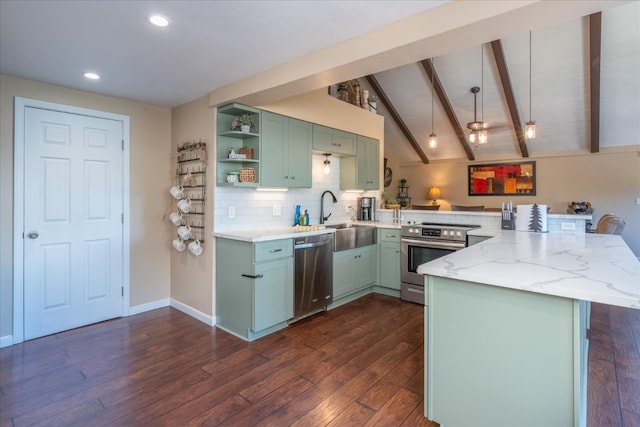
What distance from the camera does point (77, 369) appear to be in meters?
2.51

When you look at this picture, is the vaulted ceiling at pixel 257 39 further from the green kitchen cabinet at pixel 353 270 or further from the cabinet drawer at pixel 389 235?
the cabinet drawer at pixel 389 235

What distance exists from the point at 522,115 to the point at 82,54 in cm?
699

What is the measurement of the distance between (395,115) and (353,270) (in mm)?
4565

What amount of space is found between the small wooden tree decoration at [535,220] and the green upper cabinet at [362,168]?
83.5 inches

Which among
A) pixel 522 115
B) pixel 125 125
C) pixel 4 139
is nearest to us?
pixel 4 139

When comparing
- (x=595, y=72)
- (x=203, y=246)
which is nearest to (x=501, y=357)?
(x=203, y=246)

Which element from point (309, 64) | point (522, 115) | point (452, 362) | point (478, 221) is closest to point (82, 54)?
point (309, 64)

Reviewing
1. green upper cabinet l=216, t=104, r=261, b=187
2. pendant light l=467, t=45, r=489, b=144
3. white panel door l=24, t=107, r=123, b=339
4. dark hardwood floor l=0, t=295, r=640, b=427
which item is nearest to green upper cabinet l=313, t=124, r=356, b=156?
green upper cabinet l=216, t=104, r=261, b=187

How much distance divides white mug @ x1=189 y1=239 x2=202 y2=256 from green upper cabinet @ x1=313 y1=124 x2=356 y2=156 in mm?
1698

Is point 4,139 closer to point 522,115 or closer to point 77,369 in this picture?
point 77,369

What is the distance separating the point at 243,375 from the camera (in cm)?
241

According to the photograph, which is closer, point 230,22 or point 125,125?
point 230,22

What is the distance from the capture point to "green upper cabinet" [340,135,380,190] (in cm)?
467

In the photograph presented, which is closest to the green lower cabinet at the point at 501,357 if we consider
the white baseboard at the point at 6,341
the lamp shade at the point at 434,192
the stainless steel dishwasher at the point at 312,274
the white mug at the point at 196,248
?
the stainless steel dishwasher at the point at 312,274
